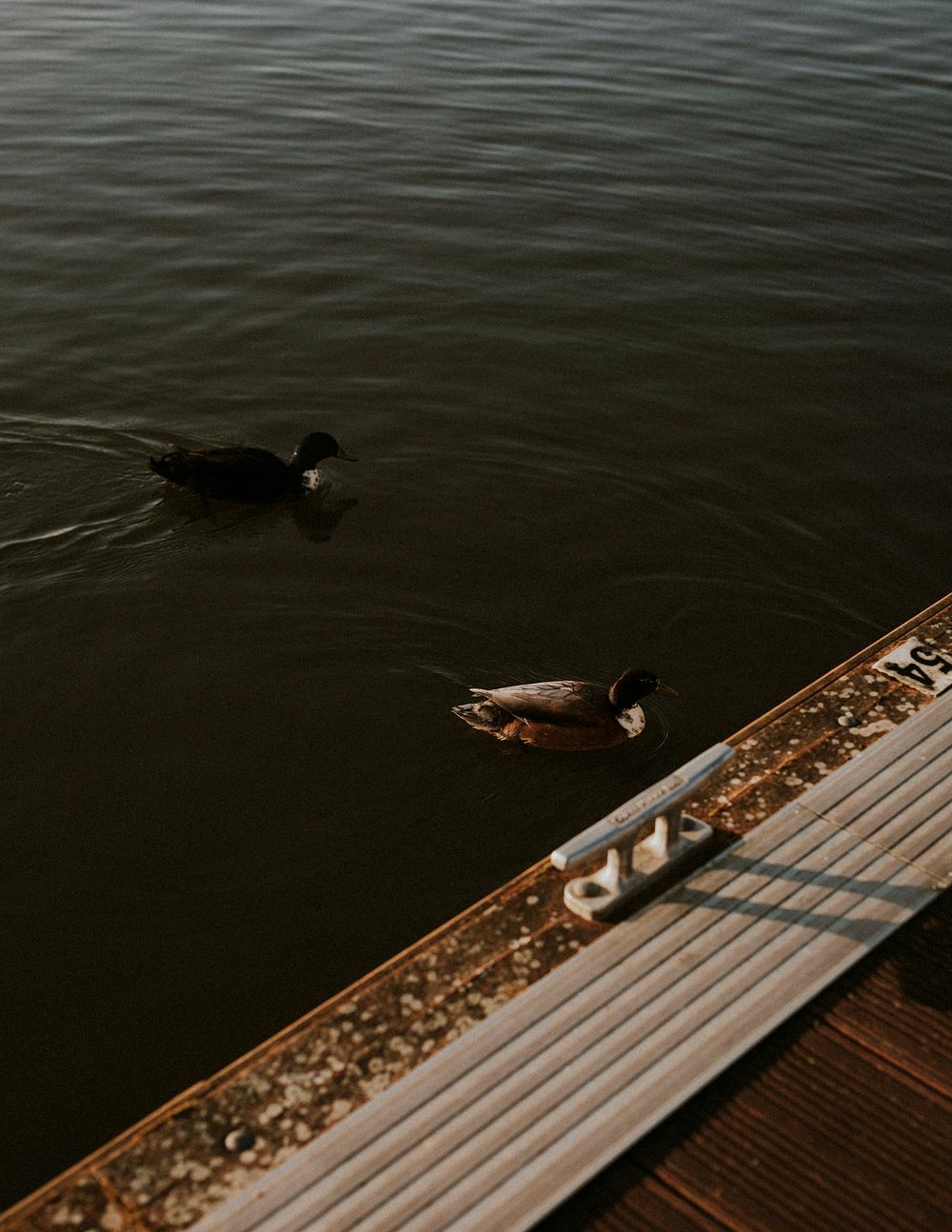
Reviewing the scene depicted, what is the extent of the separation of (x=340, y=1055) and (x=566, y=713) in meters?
2.91

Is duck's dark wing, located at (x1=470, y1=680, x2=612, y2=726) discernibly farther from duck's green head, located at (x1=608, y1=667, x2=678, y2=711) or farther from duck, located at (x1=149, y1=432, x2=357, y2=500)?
duck, located at (x1=149, y1=432, x2=357, y2=500)

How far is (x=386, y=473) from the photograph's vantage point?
9.05 metres

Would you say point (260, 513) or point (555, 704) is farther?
point (260, 513)

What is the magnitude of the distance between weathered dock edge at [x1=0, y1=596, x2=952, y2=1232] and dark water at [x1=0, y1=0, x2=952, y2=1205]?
1.22 metres

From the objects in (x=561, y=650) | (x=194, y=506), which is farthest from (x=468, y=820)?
(x=194, y=506)

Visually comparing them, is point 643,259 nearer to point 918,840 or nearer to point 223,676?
point 223,676

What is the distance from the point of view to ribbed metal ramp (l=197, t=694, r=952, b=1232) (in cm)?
342

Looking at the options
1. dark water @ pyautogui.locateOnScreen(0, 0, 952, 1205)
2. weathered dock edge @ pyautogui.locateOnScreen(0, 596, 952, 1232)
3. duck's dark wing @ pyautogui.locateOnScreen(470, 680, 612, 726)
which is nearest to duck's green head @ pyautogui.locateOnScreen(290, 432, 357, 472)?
dark water @ pyautogui.locateOnScreen(0, 0, 952, 1205)

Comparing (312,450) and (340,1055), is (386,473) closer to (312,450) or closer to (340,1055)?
(312,450)

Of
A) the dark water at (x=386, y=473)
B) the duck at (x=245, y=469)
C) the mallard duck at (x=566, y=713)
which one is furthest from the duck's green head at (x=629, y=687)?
the duck at (x=245, y=469)

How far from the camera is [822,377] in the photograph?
34.1 ft

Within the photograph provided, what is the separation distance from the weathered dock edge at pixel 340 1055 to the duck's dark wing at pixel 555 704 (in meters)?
1.58

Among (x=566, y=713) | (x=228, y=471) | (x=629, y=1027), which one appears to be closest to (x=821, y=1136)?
(x=629, y=1027)

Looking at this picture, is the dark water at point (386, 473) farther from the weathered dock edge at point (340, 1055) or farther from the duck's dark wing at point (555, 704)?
the weathered dock edge at point (340, 1055)
